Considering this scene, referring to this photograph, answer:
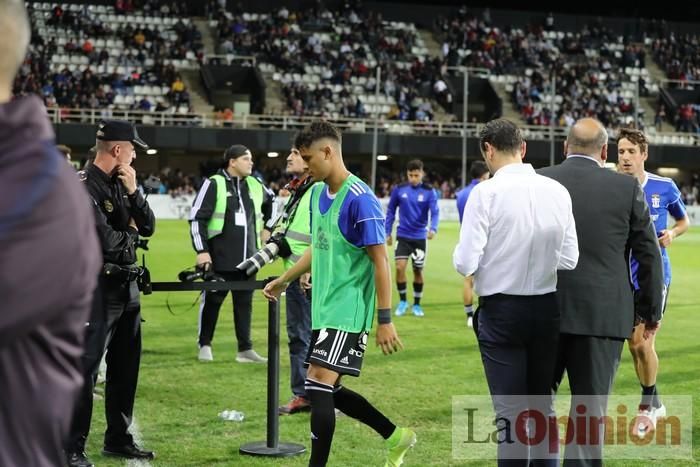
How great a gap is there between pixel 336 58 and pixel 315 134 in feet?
166

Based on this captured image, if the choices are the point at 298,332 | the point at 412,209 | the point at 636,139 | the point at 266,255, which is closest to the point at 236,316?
the point at 298,332

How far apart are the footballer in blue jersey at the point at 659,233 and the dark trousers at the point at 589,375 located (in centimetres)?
191

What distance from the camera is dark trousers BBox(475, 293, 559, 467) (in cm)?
487

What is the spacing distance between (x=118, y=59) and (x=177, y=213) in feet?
47.1

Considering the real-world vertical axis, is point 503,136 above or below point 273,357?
above

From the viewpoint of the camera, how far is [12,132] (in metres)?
1.75

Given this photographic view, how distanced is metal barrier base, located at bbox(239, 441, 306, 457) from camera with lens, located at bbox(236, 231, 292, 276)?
3.93ft

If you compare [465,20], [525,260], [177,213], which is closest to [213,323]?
[525,260]

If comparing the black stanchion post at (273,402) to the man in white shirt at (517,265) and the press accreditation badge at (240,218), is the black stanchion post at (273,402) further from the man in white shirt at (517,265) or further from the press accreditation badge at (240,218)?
the press accreditation badge at (240,218)

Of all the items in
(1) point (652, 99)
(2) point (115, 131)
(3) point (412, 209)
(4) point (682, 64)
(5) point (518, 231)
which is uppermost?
(2) point (115, 131)

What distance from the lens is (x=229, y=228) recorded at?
10320 millimetres

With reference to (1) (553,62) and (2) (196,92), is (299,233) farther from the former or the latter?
(1) (553,62)

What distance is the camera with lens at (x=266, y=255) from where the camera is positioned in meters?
6.50

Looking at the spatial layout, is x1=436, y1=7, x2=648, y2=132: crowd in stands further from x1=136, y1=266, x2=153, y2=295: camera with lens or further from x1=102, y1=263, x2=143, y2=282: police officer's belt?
x1=102, y1=263, x2=143, y2=282: police officer's belt
